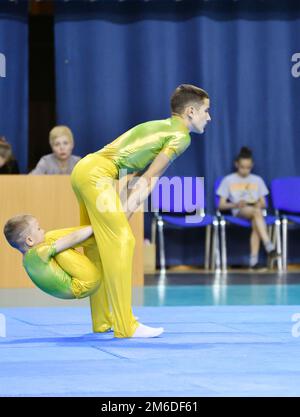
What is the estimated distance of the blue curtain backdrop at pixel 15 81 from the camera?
36.4 ft

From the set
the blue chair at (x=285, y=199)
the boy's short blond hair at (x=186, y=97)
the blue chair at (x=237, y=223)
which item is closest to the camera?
the boy's short blond hair at (x=186, y=97)

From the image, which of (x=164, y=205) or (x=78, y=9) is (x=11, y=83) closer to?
(x=78, y=9)

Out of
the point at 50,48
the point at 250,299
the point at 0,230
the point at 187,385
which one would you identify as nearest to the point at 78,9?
the point at 50,48

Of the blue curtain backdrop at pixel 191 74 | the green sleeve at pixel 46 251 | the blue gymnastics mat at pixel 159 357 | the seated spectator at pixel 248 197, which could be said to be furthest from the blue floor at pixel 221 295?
the blue curtain backdrop at pixel 191 74

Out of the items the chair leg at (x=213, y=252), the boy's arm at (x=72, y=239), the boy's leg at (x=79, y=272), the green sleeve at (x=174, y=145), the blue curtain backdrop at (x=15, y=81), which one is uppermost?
the blue curtain backdrop at (x=15, y=81)

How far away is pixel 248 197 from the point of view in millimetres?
11016

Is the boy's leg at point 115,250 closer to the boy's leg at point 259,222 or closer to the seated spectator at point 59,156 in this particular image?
the seated spectator at point 59,156

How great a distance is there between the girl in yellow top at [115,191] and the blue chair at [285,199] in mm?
5942

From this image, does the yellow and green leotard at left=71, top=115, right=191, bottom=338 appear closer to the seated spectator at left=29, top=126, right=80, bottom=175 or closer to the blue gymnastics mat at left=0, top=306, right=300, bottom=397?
the blue gymnastics mat at left=0, top=306, right=300, bottom=397

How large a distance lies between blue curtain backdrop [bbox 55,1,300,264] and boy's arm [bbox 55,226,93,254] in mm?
6217

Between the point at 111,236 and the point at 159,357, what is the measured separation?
0.88m

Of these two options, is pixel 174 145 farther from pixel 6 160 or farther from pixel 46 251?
pixel 6 160

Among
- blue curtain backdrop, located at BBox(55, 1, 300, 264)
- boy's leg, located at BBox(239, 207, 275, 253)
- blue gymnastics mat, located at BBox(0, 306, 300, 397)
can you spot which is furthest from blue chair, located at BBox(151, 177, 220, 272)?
blue gymnastics mat, located at BBox(0, 306, 300, 397)

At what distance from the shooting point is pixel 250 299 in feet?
25.1
